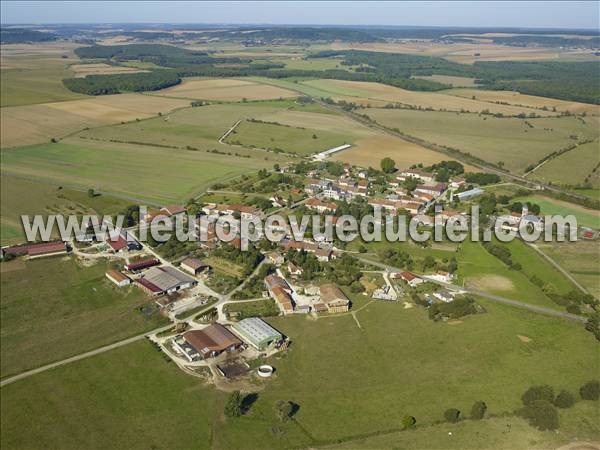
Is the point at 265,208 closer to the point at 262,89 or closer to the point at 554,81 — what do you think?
the point at 262,89

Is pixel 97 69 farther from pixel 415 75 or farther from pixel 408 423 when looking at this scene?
pixel 408 423

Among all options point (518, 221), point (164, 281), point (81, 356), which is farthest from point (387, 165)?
point (81, 356)

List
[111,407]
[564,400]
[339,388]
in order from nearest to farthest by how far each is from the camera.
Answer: [564,400] → [111,407] → [339,388]

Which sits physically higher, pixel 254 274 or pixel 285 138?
pixel 285 138

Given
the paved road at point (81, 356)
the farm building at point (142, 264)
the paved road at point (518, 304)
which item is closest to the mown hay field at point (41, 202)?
the farm building at point (142, 264)

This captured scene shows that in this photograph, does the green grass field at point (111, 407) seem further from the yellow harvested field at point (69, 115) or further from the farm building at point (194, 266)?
the yellow harvested field at point (69, 115)

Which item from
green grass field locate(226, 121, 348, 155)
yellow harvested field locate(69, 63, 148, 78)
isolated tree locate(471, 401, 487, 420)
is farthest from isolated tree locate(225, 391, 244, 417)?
yellow harvested field locate(69, 63, 148, 78)
